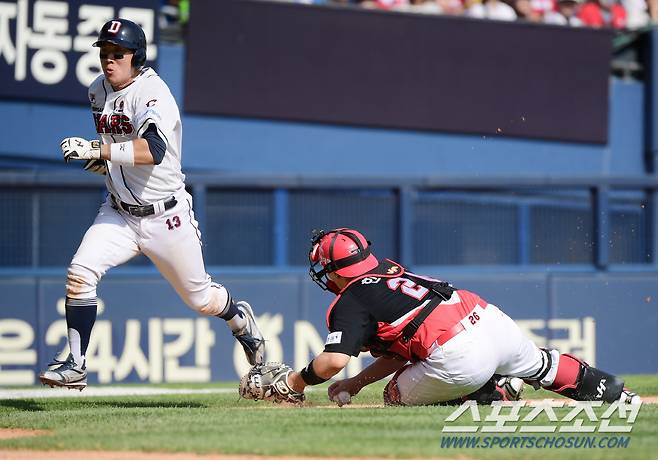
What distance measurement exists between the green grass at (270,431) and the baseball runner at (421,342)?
162mm

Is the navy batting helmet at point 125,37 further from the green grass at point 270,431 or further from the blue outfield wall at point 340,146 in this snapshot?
the blue outfield wall at point 340,146

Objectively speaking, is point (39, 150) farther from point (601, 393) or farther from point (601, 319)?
point (601, 393)

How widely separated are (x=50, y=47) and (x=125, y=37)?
5.23 meters

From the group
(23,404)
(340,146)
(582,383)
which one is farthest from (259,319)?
(582,383)

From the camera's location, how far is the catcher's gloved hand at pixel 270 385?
19.1 feet

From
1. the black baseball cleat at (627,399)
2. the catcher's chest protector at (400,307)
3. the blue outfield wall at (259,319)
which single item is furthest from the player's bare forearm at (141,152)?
the blue outfield wall at (259,319)

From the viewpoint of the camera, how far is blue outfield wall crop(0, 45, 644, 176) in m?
10.9

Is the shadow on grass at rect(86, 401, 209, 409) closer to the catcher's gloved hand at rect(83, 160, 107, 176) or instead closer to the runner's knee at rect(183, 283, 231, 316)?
the runner's knee at rect(183, 283, 231, 316)

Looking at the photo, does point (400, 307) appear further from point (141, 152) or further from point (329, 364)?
point (141, 152)

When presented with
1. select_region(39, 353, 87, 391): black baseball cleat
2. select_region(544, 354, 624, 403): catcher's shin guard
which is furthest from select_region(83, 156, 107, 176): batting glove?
select_region(544, 354, 624, 403): catcher's shin guard

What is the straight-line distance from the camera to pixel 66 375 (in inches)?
230

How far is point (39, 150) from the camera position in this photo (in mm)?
10883

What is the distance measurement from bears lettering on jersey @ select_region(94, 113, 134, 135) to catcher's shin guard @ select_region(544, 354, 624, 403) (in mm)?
2647

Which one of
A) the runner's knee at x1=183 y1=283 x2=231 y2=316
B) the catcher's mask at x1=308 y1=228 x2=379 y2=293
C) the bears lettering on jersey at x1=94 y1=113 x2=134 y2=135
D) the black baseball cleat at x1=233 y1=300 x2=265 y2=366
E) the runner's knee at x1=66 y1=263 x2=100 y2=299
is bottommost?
the black baseball cleat at x1=233 y1=300 x2=265 y2=366
